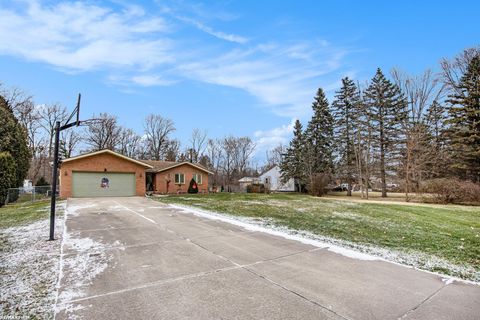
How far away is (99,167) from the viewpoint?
20.0 metres

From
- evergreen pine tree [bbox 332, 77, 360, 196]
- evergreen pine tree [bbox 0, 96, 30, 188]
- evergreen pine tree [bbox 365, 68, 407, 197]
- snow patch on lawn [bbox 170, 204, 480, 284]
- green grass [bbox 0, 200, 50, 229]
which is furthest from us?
evergreen pine tree [bbox 332, 77, 360, 196]

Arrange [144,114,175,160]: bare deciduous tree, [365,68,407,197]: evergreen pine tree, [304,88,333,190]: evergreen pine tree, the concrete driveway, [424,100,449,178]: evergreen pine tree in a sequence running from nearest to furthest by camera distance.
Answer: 1. the concrete driveway
2. [424,100,449,178]: evergreen pine tree
3. [365,68,407,197]: evergreen pine tree
4. [304,88,333,190]: evergreen pine tree
5. [144,114,175,160]: bare deciduous tree

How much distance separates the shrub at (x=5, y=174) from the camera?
631 inches

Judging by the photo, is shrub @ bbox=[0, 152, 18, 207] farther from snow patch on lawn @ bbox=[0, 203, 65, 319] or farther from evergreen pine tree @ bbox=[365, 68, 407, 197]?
evergreen pine tree @ bbox=[365, 68, 407, 197]

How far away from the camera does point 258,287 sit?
366 centimetres

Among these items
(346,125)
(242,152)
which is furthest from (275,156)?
(346,125)

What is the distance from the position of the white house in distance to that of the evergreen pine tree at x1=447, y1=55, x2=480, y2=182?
64.0 ft

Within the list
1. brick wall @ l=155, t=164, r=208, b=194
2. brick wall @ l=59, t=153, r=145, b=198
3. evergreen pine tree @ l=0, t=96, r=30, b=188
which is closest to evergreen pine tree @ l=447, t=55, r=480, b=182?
brick wall @ l=155, t=164, r=208, b=194

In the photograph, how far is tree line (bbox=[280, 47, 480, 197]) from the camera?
81.1 ft

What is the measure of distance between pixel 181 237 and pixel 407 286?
15.6 ft

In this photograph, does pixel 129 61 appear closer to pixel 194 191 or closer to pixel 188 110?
pixel 188 110

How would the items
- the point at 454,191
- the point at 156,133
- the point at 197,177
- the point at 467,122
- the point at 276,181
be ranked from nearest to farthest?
1. the point at 454,191
2. the point at 467,122
3. the point at 197,177
4. the point at 276,181
5. the point at 156,133

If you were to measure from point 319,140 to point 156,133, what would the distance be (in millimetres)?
26807

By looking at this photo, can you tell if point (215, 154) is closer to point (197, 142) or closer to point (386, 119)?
point (197, 142)
